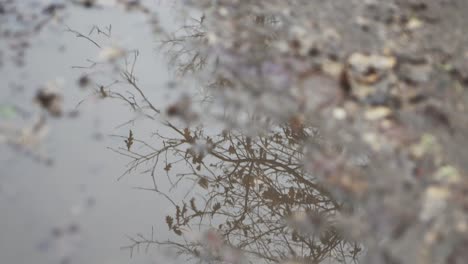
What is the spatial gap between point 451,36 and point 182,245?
71.1 inches

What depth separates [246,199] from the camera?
99.3 inches

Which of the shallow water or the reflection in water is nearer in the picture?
the shallow water

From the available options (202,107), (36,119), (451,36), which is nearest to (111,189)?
(36,119)

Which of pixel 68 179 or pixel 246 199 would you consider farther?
pixel 246 199

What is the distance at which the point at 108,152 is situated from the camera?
195 centimetres

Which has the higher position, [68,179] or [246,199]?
[246,199]

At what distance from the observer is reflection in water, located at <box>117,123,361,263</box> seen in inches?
86.0

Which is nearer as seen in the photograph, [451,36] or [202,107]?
[451,36]

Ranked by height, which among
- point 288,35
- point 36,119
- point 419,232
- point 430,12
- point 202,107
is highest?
point 430,12

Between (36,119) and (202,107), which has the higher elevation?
(202,107)

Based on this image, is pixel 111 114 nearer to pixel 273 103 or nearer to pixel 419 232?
pixel 273 103

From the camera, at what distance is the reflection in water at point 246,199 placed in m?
2.18

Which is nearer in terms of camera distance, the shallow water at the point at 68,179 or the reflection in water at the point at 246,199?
the shallow water at the point at 68,179

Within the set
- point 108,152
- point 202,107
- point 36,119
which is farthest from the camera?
point 202,107
